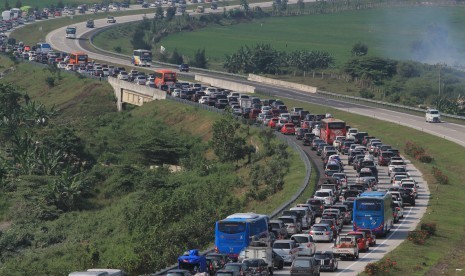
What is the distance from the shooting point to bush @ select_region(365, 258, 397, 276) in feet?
207

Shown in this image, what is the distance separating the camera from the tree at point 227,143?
4769 inches

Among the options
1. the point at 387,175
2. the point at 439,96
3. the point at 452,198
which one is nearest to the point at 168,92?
the point at 439,96

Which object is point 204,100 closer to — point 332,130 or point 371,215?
point 332,130

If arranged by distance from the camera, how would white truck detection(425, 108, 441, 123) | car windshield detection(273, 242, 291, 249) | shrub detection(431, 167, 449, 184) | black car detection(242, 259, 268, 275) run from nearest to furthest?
black car detection(242, 259, 268, 275), car windshield detection(273, 242, 291, 249), shrub detection(431, 167, 449, 184), white truck detection(425, 108, 441, 123)

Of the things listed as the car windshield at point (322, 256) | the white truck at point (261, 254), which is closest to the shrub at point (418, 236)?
the car windshield at point (322, 256)

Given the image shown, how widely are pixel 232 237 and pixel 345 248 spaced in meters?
6.25

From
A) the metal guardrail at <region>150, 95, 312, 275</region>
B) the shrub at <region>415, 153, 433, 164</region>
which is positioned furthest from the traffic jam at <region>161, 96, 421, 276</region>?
the shrub at <region>415, 153, 433, 164</region>

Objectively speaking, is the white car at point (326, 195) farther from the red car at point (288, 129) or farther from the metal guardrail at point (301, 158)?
the red car at point (288, 129)

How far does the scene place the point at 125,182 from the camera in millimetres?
120562

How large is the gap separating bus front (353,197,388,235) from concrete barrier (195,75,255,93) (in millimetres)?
94193

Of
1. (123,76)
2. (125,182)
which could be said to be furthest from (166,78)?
(125,182)

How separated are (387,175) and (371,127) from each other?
1311 inches

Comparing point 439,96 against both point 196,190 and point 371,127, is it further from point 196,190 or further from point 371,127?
point 196,190

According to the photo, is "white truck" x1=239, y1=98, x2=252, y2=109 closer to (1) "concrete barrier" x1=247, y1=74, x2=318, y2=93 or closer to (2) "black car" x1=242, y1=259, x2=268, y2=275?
(1) "concrete barrier" x1=247, y1=74, x2=318, y2=93
